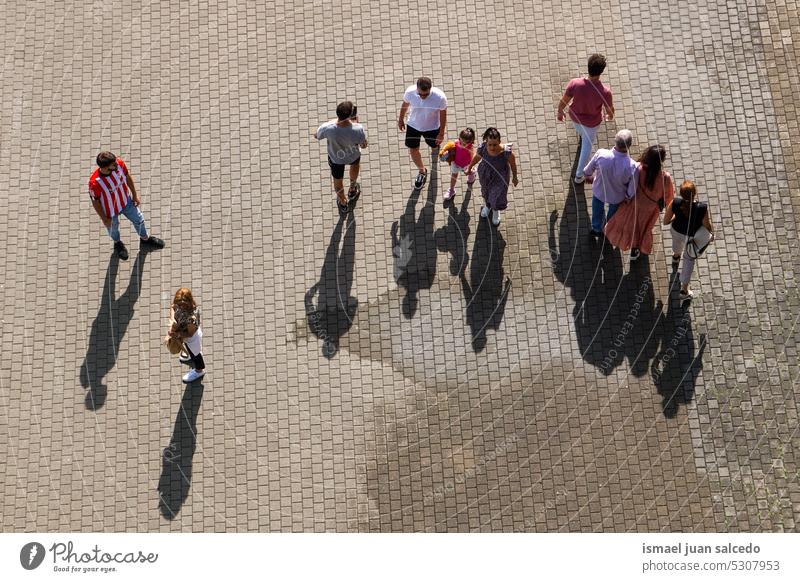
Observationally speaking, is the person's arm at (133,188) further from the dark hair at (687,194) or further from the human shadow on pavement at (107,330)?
the dark hair at (687,194)

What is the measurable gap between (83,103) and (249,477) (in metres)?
5.46

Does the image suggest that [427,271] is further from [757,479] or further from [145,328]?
[757,479]

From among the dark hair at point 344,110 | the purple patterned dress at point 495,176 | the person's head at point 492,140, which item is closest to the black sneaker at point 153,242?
the dark hair at point 344,110

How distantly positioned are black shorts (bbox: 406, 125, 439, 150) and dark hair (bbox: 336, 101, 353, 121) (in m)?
1.07

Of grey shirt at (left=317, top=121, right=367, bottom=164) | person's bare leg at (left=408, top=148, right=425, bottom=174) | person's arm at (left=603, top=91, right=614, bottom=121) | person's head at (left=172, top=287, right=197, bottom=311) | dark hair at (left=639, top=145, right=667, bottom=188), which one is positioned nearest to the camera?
person's head at (left=172, top=287, right=197, bottom=311)

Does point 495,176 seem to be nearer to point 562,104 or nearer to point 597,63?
point 562,104

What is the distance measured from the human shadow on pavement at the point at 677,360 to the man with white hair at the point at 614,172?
150 cm

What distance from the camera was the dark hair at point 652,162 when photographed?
10898 millimetres

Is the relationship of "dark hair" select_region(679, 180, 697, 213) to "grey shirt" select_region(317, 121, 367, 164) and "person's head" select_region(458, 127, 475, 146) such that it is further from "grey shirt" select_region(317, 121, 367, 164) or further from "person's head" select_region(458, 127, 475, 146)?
Result: "grey shirt" select_region(317, 121, 367, 164)

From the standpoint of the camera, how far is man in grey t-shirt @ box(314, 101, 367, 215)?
11.3 meters

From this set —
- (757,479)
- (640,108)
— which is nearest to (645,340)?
(757,479)

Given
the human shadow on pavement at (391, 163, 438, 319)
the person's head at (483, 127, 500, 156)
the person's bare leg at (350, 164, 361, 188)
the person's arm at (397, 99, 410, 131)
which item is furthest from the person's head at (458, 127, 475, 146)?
the person's bare leg at (350, 164, 361, 188)

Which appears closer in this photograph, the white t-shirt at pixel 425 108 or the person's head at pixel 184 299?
the person's head at pixel 184 299

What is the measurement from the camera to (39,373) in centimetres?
1164
